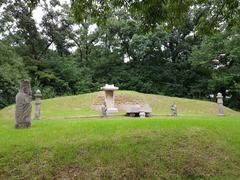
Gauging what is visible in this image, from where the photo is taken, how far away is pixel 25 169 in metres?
6.25

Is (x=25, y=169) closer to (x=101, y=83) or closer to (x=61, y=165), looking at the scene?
(x=61, y=165)

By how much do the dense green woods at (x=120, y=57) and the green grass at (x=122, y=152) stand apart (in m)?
16.2

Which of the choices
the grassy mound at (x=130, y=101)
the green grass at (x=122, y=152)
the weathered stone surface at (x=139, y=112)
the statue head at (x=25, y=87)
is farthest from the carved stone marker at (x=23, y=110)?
the grassy mound at (x=130, y=101)

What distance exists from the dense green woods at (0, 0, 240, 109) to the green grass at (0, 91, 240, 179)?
1625cm

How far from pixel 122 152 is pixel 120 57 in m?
27.5

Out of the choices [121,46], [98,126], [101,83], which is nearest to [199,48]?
[121,46]

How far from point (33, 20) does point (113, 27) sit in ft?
27.3

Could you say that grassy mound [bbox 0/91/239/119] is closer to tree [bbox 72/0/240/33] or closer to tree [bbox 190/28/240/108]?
tree [bbox 190/28/240/108]

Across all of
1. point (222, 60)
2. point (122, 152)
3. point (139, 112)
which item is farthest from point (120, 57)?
point (122, 152)

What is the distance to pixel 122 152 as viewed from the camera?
22.2 ft

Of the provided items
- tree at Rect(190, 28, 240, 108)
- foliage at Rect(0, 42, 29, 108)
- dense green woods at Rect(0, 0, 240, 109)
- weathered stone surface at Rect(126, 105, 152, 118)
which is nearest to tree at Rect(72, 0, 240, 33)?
weathered stone surface at Rect(126, 105, 152, 118)

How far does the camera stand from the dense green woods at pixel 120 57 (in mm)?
27531

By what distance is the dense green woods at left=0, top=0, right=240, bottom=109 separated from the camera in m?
27.5

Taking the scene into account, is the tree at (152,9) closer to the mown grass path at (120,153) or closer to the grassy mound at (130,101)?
the mown grass path at (120,153)
